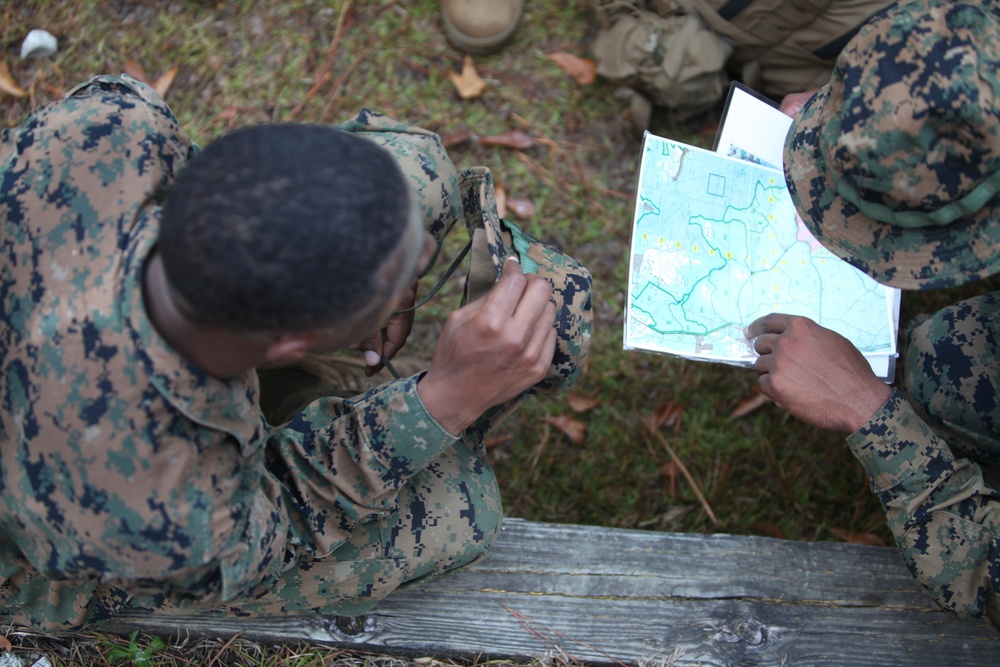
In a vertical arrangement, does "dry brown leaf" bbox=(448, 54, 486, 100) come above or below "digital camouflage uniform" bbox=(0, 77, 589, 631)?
above

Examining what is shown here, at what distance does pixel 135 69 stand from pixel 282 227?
2296mm

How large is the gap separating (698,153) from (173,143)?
49.2 inches

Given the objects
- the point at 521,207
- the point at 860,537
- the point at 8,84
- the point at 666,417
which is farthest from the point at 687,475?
the point at 8,84

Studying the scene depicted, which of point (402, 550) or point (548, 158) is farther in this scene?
point (548, 158)

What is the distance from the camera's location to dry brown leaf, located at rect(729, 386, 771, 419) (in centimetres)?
252

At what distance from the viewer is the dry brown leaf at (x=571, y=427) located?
2.49 metres

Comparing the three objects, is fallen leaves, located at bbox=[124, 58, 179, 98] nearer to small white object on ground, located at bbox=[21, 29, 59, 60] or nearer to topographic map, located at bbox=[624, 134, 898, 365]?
small white object on ground, located at bbox=[21, 29, 59, 60]

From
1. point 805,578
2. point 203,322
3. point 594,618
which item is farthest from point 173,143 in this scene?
point 805,578

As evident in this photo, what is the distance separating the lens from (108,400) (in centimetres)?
119

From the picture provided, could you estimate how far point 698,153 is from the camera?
1942mm

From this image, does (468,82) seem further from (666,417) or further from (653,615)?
(653,615)

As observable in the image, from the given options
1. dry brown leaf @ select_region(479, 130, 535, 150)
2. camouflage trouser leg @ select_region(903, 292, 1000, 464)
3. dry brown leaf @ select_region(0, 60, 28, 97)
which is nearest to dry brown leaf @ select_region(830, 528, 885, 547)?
camouflage trouser leg @ select_region(903, 292, 1000, 464)

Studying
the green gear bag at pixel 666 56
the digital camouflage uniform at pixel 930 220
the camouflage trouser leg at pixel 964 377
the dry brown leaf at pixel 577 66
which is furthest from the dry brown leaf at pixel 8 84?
the camouflage trouser leg at pixel 964 377

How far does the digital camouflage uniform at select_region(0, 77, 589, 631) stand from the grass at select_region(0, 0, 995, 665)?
102 cm
